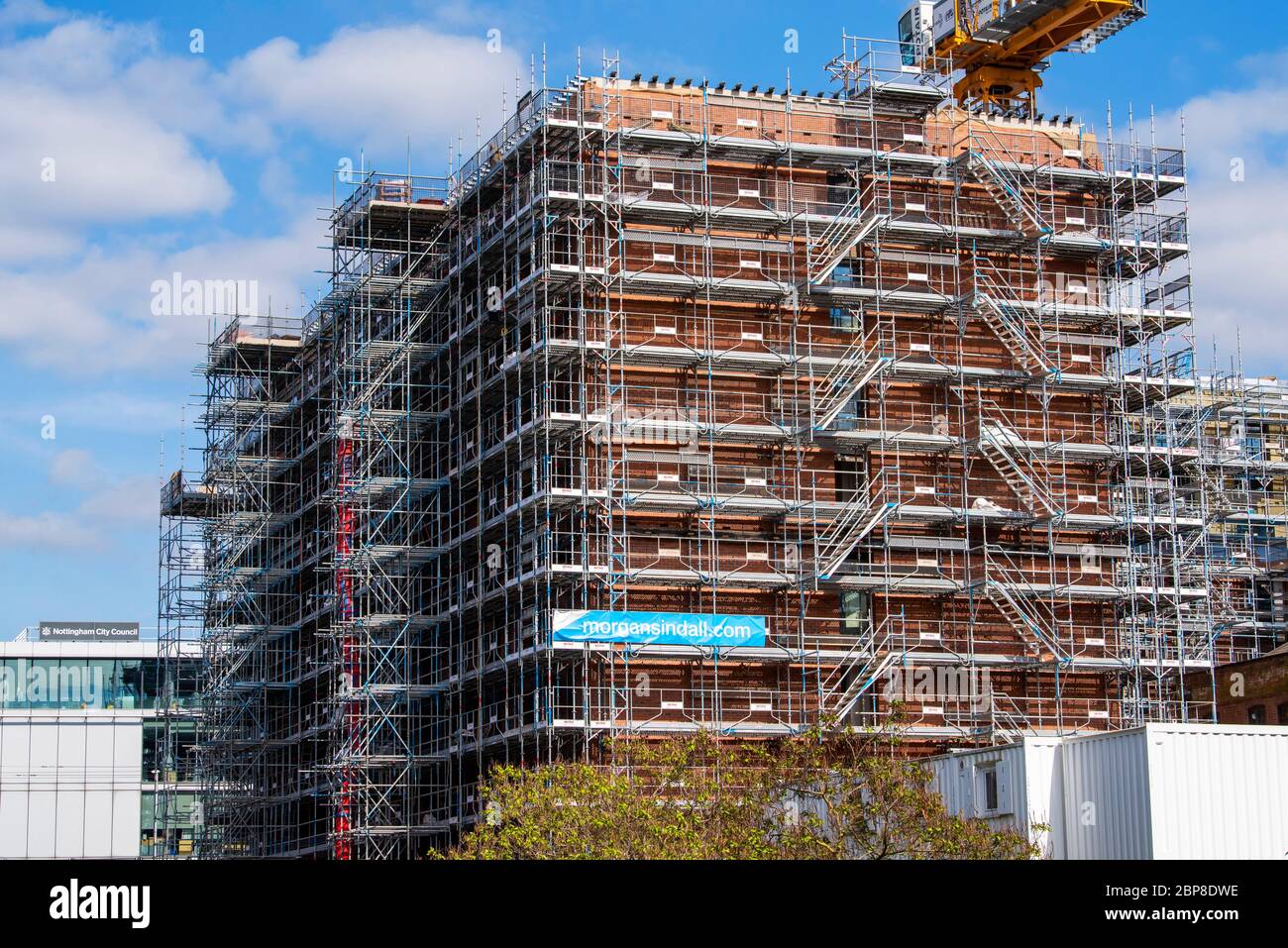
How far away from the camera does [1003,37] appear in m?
57.7

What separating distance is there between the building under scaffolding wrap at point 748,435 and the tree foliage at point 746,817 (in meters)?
10.6

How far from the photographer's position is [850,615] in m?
50.5

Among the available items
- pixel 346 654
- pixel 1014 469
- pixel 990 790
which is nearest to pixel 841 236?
pixel 1014 469

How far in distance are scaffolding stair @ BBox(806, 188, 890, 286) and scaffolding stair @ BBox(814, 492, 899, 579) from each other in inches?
238

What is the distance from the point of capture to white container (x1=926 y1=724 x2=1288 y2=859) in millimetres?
33469

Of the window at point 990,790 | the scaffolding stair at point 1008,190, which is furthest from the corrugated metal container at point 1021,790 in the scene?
the scaffolding stair at point 1008,190

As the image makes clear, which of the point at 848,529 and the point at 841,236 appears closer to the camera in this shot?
the point at 848,529

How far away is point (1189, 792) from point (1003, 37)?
3053 cm

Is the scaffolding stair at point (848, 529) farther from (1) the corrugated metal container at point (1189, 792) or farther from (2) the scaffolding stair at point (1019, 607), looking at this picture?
(1) the corrugated metal container at point (1189, 792)

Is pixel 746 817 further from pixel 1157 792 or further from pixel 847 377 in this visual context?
pixel 847 377

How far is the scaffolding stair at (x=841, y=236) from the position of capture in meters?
50.6

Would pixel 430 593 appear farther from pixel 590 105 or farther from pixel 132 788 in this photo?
pixel 132 788

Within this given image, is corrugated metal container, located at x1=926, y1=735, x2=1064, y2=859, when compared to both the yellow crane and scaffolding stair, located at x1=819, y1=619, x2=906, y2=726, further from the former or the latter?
the yellow crane

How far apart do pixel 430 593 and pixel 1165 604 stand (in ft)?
69.9
